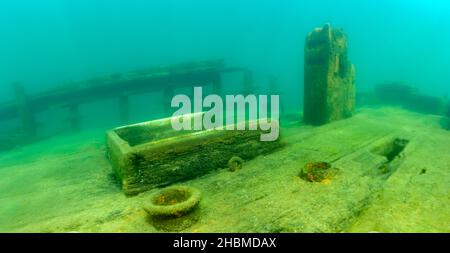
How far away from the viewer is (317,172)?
5.20m

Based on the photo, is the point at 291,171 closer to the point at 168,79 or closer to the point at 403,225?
the point at 403,225

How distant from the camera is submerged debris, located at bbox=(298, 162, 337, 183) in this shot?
514cm

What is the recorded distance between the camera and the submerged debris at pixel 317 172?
514cm

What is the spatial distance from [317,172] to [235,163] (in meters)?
1.59

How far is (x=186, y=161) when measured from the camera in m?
5.52

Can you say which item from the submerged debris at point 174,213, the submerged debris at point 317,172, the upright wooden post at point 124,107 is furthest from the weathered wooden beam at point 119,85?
the submerged debris at point 174,213

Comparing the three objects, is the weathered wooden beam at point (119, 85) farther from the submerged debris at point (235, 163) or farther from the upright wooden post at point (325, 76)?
the submerged debris at point (235, 163)

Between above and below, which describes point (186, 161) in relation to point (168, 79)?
below

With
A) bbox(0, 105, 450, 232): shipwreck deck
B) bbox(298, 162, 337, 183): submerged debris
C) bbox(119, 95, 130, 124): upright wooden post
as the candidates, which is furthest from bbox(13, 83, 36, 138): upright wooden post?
bbox(298, 162, 337, 183): submerged debris

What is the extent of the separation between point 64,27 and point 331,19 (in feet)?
282

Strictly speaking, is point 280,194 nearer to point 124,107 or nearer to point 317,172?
point 317,172

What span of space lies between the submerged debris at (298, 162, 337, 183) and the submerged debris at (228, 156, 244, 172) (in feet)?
3.98

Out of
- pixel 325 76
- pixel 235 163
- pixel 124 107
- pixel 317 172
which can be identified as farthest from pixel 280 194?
pixel 124 107
